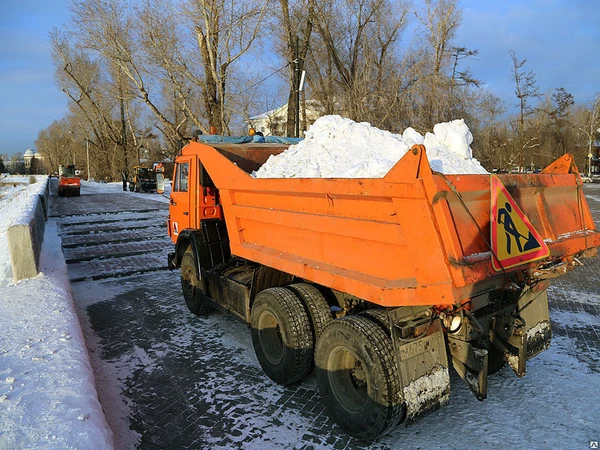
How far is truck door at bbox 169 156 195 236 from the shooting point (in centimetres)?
634

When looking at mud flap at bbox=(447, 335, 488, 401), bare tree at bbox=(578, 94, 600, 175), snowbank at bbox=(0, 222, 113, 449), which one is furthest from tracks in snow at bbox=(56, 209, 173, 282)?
bare tree at bbox=(578, 94, 600, 175)

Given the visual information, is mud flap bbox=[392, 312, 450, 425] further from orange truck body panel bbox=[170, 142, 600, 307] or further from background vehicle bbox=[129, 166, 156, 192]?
background vehicle bbox=[129, 166, 156, 192]

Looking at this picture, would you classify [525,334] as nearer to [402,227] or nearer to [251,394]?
[402,227]

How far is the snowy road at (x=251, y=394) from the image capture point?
11.3ft

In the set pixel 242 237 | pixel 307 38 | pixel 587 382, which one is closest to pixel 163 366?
pixel 242 237

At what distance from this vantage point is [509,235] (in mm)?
3115

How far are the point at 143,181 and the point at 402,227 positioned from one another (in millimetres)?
34872

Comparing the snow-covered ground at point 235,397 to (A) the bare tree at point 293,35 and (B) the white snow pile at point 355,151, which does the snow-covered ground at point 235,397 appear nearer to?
(B) the white snow pile at point 355,151

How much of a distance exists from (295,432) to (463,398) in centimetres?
169

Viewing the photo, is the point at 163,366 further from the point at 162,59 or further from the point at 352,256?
→ the point at 162,59

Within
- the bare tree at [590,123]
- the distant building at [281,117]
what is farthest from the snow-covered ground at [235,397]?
the bare tree at [590,123]

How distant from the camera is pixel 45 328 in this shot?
4566 millimetres

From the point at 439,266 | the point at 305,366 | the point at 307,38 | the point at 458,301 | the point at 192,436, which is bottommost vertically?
the point at 192,436

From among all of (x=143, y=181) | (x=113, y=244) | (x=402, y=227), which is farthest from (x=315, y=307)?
(x=143, y=181)
